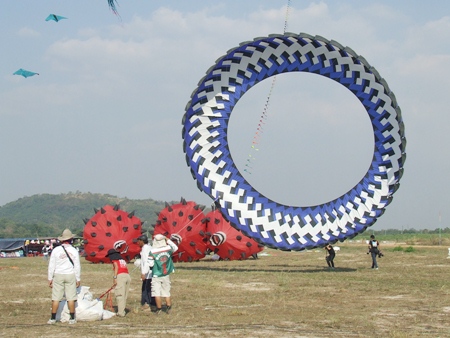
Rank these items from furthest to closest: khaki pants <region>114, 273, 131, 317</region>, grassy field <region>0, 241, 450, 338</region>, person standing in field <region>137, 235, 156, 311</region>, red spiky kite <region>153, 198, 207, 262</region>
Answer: red spiky kite <region>153, 198, 207, 262</region> → person standing in field <region>137, 235, 156, 311</region> → khaki pants <region>114, 273, 131, 317</region> → grassy field <region>0, 241, 450, 338</region>

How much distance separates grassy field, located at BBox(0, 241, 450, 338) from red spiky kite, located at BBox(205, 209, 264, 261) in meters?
6.02

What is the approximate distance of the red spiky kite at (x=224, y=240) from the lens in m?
24.8

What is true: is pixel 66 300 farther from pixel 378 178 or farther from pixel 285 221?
pixel 378 178

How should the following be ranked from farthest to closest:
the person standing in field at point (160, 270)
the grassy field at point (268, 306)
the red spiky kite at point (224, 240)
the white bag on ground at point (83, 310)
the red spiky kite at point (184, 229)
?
the red spiky kite at point (224, 240) < the red spiky kite at point (184, 229) < the person standing in field at point (160, 270) < the white bag on ground at point (83, 310) < the grassy field at point (268, 306)

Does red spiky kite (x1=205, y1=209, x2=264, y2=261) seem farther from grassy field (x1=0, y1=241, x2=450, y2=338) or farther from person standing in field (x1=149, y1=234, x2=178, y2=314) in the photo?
person standing in field (x1=149, y1=234, x2=178, y2=314)

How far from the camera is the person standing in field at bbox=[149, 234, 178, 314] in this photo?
11164 mm

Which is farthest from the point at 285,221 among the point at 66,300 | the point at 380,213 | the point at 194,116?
the point at 66,300

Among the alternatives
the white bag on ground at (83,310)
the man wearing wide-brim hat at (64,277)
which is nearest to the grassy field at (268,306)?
the white bag on ground at (83,310)

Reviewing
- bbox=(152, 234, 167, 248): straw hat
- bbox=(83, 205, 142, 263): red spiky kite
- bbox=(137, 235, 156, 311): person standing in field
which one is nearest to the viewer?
bbox=(152, 234, 167, 248): straw hat

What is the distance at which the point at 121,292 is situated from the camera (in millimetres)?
10961

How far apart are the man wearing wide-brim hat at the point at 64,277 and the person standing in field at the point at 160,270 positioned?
1.48m

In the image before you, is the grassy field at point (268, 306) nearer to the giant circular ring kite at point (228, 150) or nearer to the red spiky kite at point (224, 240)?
the giant circular ring kite at point (228, 150)

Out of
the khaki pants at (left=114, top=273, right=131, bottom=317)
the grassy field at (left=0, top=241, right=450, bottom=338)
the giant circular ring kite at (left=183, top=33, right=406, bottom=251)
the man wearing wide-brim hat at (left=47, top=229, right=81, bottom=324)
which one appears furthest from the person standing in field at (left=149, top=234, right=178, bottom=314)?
the giant circular ring kite at (left=183, top=33, right=406, bottom=251)

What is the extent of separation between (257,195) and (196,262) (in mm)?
7322
